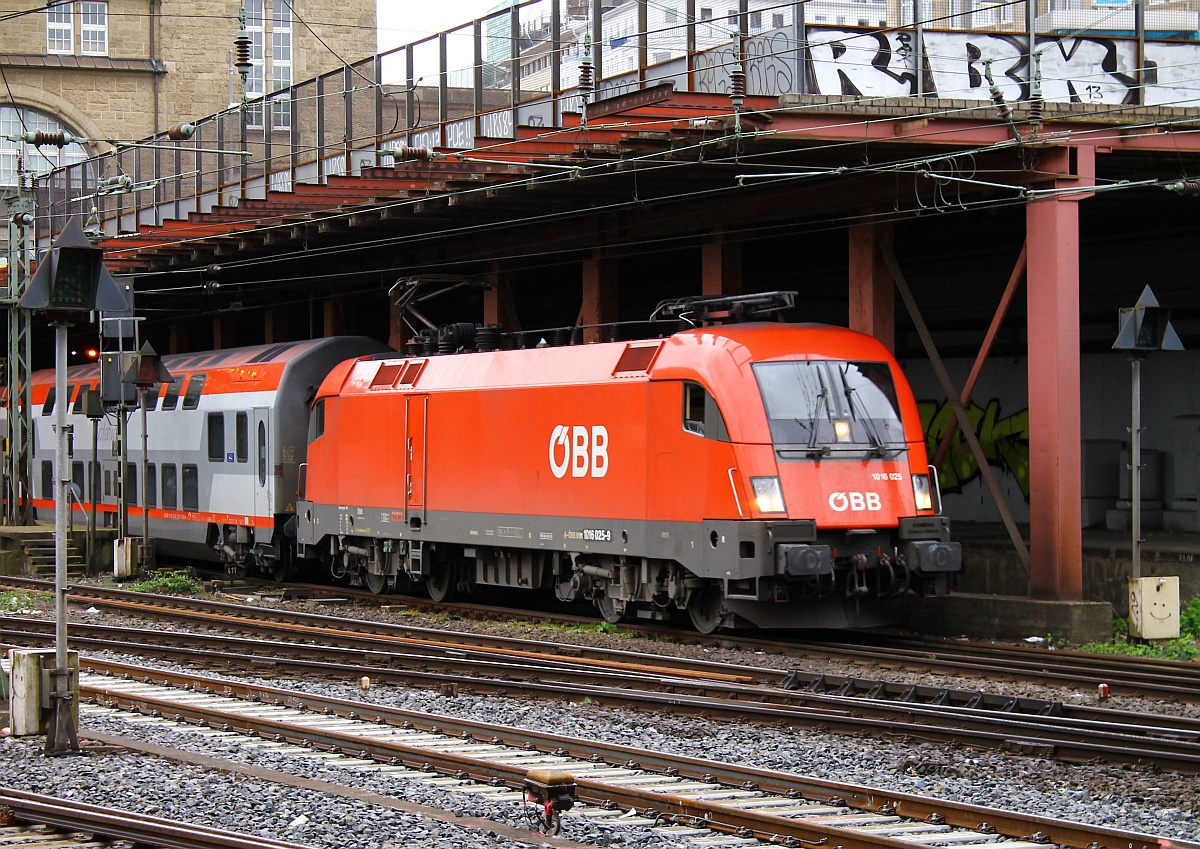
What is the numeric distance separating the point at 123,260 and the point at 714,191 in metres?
15.1

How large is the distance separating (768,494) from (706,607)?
1.91m

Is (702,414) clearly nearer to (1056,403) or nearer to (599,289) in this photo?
(1056,403)

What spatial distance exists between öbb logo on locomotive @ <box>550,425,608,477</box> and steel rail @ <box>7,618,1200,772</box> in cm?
355

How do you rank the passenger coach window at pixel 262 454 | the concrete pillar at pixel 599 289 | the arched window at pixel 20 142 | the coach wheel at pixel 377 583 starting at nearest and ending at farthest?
the coach wheel at pixel 377 583 < the concrete pillar at pixel 599 289 < the passenger coach window at pixel 262 454 < the arched window at pixel 20 142

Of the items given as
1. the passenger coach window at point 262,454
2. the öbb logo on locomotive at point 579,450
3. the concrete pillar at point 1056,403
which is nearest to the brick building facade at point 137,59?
the passenger coach window at point 262,454

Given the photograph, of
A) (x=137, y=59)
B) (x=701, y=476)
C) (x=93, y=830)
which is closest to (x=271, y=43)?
(x=137, y=59)

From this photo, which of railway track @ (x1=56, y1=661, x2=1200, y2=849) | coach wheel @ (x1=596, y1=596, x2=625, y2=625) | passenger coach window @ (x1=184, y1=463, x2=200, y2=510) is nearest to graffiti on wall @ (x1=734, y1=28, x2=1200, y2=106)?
coach wheel @ (x1=596, y1=596, x2=625, y2=625)

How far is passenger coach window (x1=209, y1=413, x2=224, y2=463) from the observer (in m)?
24.5

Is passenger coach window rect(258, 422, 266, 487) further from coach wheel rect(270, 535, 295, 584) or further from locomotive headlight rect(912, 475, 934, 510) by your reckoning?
locomotive headlight rect(912, 475, 934, 510)

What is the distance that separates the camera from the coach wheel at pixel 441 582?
2039 centimetres

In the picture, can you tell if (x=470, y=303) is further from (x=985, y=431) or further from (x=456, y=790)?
(x=456, y=790)

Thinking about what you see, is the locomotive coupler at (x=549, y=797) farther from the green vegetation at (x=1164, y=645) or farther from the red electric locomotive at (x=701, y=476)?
the green vegetation at (x=1164, y=645)

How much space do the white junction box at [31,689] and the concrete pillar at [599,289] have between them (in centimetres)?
1319

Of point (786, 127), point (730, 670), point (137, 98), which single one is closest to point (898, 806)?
point (730, 670)
